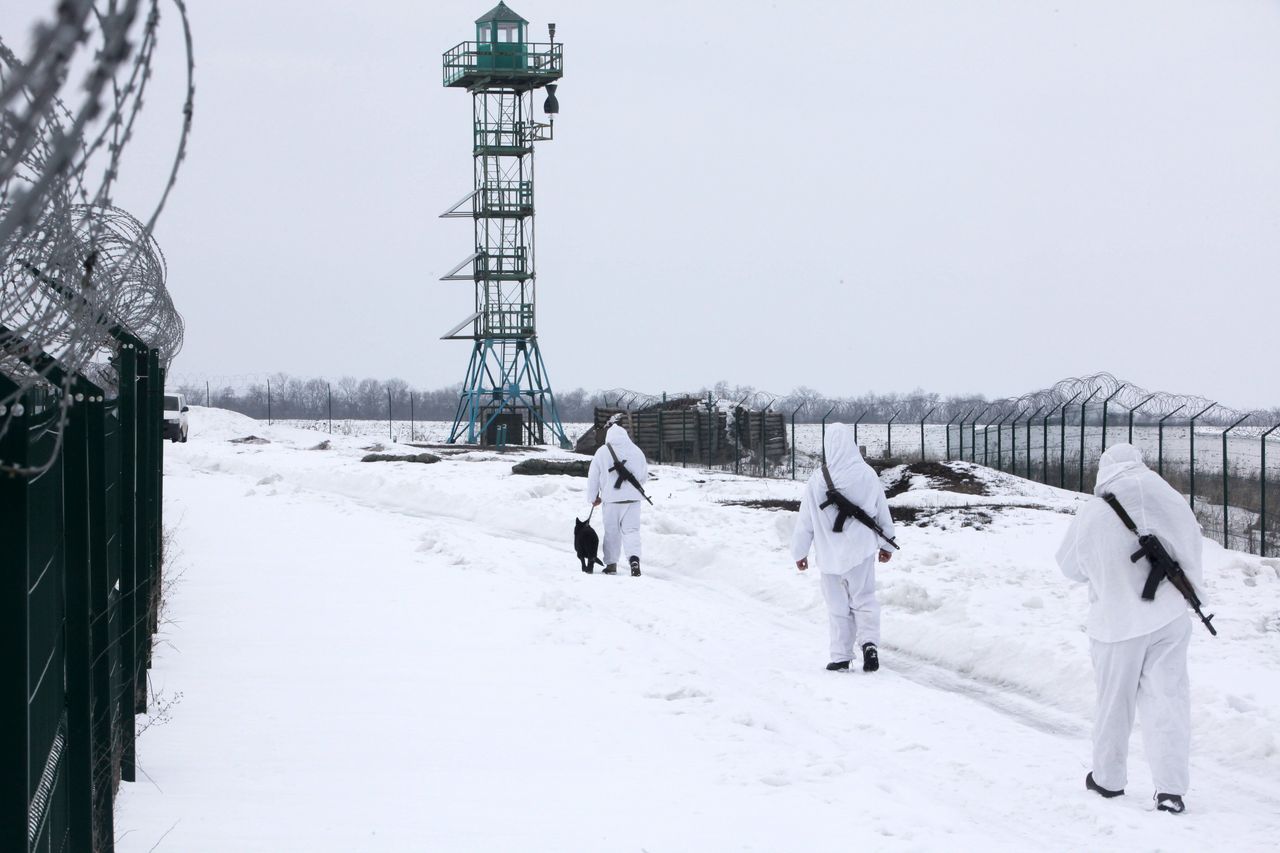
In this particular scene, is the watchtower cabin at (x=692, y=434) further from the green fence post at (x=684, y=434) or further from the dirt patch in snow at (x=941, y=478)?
the dirt patch in snow at (x=941, y=478)

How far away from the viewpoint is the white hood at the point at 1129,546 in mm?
6500

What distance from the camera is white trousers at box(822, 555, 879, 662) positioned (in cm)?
951

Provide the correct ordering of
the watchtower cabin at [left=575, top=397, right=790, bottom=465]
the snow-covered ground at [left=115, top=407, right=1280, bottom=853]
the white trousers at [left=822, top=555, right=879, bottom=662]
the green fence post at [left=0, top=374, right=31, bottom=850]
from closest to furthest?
the green fence post at [left=0, top=374, right=31, bottom=850], the snow-covered ground at [left=115, top=407, right=1280, bottom=853], the white trousers at [left=822, top=555, right=879, bottom=662], the watchtower cabin at [left=575, top=397, right=790, bottom=465]

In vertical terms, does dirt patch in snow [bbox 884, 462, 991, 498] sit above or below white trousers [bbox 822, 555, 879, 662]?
above

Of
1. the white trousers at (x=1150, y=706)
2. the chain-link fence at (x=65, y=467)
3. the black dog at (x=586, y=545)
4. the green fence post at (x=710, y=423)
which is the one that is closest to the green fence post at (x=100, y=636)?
the chain-link fence at (x=65, y=467)

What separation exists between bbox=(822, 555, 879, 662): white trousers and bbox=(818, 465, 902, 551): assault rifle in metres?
0.24

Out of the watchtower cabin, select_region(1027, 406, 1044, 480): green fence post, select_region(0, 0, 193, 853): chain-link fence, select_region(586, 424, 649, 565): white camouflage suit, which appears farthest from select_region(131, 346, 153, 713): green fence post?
the watchtower cabin

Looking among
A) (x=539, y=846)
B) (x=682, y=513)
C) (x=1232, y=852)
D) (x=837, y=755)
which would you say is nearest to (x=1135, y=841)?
(x=1232, y=852)

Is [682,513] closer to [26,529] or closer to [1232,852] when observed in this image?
[1232,852]

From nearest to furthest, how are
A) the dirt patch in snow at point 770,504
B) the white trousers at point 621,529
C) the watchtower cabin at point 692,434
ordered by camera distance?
1. the white trousers at point 621,529
2. the dirt patch in snow at point 770,504
3. the watchtower cabin at point 692,434

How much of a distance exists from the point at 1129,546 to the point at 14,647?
18.7 feet

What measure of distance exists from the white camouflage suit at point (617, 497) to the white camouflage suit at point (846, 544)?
14.3ft

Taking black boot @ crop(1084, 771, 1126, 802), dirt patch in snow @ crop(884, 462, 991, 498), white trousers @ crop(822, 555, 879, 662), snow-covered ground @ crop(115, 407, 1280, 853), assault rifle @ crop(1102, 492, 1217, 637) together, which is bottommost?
black boot @ crop(1084, 771, 1126, 802)

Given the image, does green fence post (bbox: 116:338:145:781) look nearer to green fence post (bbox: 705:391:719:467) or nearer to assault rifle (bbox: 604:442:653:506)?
assault rifle (bbox: 604:442:653:506)
